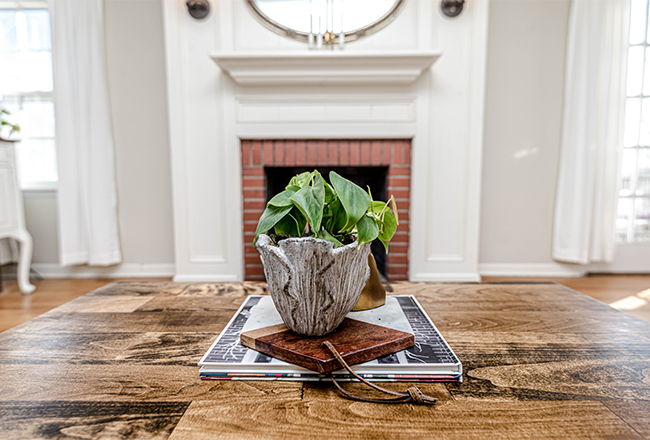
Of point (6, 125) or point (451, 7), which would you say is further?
point (6, 125)

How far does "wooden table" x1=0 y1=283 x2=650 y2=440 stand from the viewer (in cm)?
35

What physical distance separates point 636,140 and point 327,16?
205 cm

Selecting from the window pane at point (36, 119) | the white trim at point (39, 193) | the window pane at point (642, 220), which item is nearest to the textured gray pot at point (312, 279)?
the white trim at point (39, 193)

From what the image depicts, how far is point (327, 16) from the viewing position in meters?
1.84

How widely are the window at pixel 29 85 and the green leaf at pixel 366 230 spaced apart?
252 cm

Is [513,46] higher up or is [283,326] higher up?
[513,46]

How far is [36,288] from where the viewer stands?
2000 mm

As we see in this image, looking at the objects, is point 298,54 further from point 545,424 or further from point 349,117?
point 545,424

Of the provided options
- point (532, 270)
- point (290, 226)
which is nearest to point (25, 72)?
point (290, 226)

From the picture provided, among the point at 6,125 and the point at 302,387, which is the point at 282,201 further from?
the point at 6,125

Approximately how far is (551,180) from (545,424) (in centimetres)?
221

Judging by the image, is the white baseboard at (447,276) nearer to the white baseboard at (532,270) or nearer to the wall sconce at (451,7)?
the white baseboard at (532,270)

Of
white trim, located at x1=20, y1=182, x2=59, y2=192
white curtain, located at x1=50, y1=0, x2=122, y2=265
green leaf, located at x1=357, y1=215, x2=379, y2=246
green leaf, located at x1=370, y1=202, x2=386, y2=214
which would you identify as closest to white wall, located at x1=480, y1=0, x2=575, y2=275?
green leaf, located at x1=370, y1=202, x2=386, y2=214

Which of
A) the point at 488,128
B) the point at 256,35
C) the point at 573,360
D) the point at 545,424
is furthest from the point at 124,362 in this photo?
the point at 488,128
